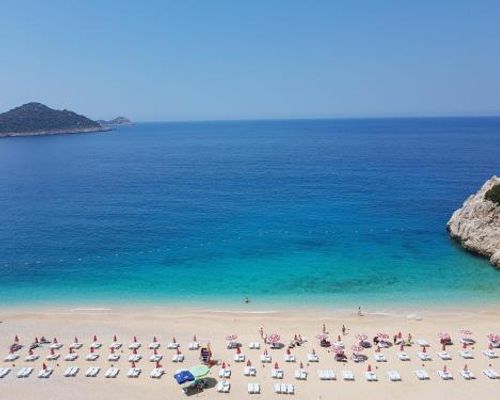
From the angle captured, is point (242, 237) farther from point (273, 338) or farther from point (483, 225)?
point (483, 225)

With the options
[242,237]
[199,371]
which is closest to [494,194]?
[242,237]

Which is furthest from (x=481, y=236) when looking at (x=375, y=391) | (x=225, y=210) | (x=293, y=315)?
(x=225, y=210)

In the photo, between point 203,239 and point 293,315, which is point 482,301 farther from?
point 203,239

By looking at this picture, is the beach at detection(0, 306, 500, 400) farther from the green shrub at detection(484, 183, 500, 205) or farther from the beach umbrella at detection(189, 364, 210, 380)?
the green shrub at detection(484, 183, 500, 205)

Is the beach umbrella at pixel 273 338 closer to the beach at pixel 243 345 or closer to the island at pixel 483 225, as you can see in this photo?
the beach at pixel 243 345

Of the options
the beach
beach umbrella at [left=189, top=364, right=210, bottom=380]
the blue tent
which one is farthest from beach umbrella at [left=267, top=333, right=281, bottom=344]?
the blue tent

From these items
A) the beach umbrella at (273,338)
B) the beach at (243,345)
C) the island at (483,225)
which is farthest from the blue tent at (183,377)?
the island at (483,225)
